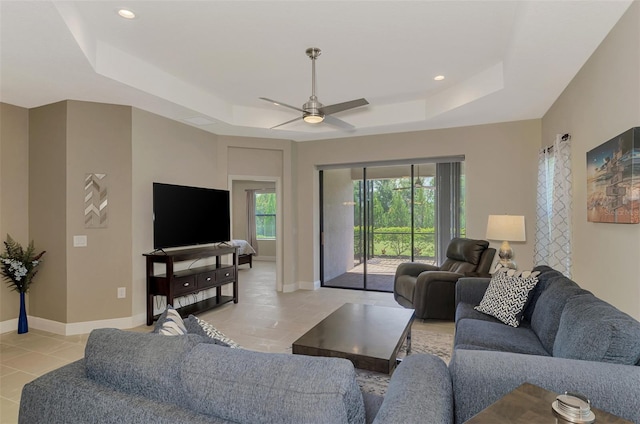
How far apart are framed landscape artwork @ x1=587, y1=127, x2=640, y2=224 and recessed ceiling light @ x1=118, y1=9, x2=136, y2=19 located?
3582 mm

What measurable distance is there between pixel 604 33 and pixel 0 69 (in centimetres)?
502

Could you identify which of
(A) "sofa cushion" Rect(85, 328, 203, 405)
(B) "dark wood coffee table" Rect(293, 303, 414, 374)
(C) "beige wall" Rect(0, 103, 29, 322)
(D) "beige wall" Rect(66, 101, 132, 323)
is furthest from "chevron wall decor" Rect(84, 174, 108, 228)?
(A) "sofa cushion" Rect(85, 328, 203, 405)

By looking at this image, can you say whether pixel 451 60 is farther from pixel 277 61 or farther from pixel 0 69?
pixel 0 69

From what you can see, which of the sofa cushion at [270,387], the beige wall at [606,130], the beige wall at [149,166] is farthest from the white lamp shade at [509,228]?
the beige wall at [149,166]

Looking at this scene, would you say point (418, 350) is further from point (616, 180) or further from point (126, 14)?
point (126, 14)

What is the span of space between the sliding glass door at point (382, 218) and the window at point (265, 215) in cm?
388

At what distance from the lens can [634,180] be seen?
204cm

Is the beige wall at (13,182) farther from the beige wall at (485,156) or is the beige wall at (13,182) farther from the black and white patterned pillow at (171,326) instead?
the beige wall at (485,156)

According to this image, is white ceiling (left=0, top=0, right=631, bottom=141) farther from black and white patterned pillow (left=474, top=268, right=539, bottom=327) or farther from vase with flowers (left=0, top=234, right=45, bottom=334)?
black and white patterned pillow (left=474, top=268, right=539, bottom=327)

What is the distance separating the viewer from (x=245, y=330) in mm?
4043

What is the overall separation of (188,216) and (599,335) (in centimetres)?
446

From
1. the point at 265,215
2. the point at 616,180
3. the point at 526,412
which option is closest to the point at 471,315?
the point at 616,180

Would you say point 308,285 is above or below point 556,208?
below

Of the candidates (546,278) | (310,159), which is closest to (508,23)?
(546,278)
